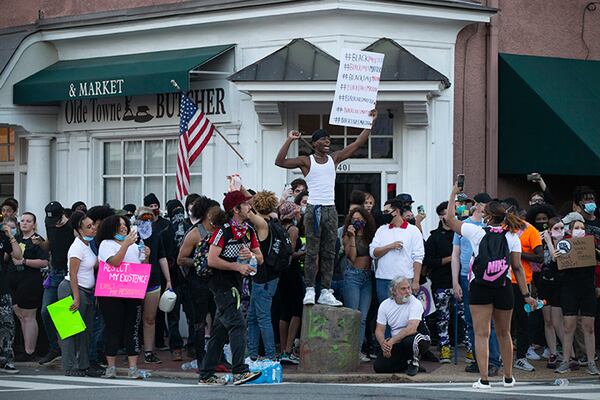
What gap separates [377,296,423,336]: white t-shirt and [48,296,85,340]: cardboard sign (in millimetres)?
3391

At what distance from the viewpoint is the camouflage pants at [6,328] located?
1625 cm

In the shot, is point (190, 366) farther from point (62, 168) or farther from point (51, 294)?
point (62, 168)

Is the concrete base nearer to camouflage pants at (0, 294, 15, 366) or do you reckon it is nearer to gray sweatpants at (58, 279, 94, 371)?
gray sweatpants at (58, 279, 94, 371)

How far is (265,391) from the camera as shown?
1270 centimetres

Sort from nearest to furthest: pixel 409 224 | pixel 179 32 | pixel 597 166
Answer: pixel 409 224, pixel 597 166, pixel 179 32

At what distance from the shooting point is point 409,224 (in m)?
15.9

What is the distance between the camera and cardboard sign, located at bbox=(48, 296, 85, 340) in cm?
1474

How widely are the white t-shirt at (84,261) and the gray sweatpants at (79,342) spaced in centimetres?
11

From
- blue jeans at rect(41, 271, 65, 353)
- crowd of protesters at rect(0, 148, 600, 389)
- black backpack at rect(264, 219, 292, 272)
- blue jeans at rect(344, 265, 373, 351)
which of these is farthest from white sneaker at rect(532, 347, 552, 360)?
blue jeans at rect(41, 271, 65, 353)

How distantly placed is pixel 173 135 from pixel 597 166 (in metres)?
6.79

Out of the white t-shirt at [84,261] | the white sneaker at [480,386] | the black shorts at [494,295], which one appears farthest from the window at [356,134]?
the white sneaker at [480,386]

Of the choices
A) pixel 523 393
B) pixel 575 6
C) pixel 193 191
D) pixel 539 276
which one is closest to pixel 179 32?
pixel 193 191

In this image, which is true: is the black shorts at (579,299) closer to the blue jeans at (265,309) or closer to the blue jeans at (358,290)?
the blue jeans at (358,290)

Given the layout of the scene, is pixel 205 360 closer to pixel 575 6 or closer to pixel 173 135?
pixel 173 135
